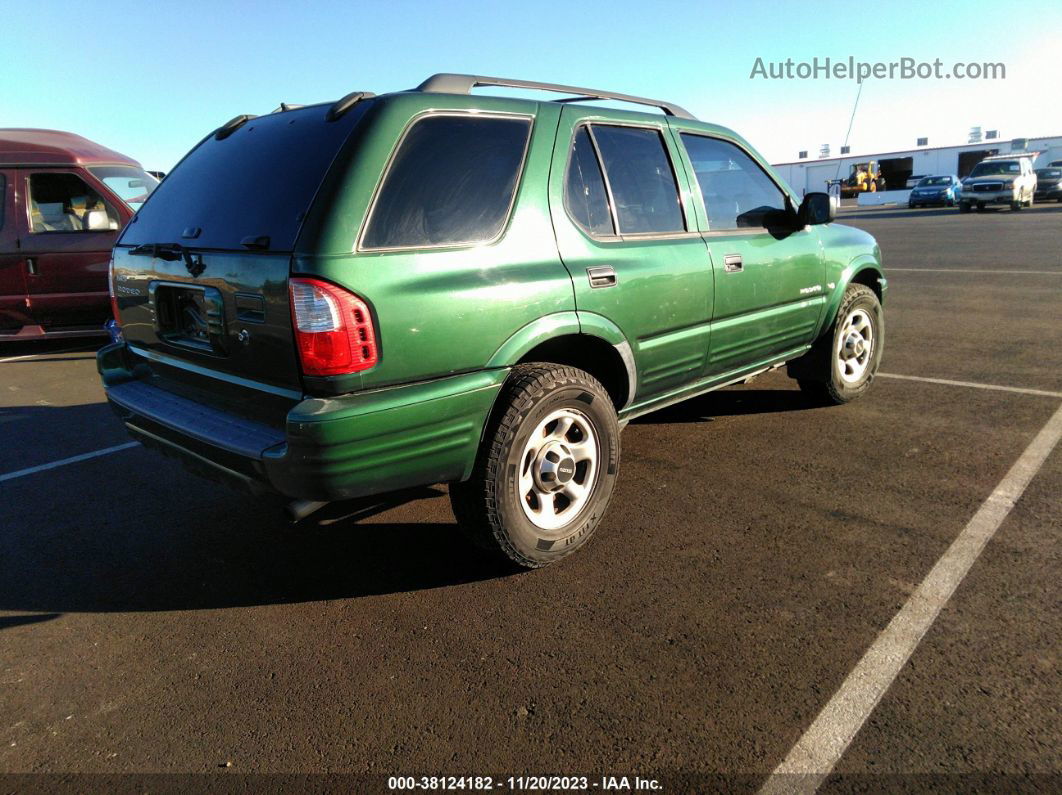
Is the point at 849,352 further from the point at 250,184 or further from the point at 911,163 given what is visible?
the point at 911,163

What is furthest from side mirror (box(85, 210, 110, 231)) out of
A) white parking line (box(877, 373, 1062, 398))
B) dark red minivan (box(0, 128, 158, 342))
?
white parking line (box(877, 373, 1062, 398))

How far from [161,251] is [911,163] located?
70.3m

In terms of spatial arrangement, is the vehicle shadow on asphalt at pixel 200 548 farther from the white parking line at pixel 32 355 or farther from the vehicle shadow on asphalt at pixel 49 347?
the vehicle shadow on asphalt at pixel 49 347

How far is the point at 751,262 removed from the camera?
4242mm

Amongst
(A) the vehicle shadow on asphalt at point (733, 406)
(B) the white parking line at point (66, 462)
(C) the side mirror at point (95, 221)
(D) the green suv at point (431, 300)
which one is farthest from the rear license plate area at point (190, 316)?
(C) the side mirror at point (95, 221)

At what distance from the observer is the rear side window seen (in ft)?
9.11

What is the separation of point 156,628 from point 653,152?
10.0ft

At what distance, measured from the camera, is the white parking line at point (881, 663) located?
2111 mm

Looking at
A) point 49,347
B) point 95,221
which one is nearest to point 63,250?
point 95,221

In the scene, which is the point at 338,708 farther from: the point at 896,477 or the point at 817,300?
the point at 817,300

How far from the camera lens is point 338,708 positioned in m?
2.43

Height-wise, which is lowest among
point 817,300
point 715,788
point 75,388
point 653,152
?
point 715,788

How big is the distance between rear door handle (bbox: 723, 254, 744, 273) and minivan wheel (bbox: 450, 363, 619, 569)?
3.86 feet

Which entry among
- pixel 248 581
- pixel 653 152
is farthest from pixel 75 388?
pixel 653 152
